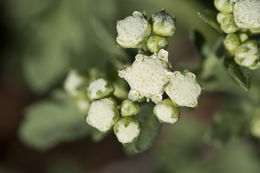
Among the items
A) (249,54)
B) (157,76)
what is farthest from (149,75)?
(249,54)

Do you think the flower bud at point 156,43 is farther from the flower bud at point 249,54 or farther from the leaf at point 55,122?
the leaf at point 55,122

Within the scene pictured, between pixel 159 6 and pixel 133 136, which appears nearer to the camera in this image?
pixel 133 136

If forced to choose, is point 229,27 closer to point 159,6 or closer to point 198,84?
point 198,84

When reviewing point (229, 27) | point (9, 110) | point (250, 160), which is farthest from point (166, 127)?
point (229, 27)

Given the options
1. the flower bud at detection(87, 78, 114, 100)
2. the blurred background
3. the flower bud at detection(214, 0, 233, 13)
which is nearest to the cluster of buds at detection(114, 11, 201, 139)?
the flower bud at detection(87, 78, 114, 100)

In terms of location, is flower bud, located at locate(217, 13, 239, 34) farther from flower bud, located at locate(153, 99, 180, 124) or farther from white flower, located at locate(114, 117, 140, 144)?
white flower, located at locate(114, 117, 140, 144)

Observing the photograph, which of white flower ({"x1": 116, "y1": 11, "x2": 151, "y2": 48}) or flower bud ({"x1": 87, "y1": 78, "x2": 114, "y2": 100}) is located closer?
white flower ({"x1": 116, "y1": 11, "x2": 151, "y2": 48})

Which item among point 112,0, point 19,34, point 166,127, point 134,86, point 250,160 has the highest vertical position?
point 134,86
